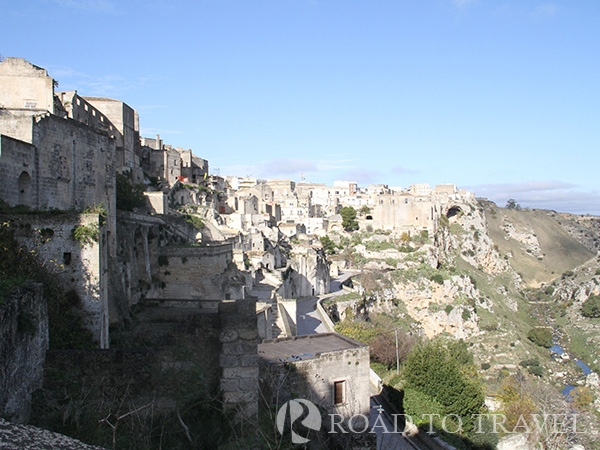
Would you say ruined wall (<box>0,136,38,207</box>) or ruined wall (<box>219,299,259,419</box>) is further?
ruined wall (<box>0,136,38,207</box>)

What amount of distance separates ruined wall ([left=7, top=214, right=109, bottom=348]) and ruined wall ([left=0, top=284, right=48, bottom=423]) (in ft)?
7.67

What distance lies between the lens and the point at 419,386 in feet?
77.9

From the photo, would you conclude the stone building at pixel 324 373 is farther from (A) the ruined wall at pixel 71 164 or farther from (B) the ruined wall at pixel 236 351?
(A) the ruined wall at pixel 71 164

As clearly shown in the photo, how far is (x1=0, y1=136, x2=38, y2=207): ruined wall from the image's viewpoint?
14.6 m

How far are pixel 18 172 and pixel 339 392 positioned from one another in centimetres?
1188

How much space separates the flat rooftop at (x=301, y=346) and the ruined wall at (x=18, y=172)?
8.52m

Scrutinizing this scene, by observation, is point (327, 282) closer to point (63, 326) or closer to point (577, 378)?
point (577, 378)

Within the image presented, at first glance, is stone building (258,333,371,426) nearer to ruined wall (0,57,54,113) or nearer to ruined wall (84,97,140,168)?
ruined wall (0,57,54,113)

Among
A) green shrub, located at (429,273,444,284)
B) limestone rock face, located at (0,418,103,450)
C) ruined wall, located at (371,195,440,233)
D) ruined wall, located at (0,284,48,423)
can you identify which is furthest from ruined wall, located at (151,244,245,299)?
ruined wall, located at (371,195,440,233)

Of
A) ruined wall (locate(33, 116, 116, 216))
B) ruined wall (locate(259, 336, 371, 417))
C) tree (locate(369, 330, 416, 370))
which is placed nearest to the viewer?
ruined wall (locate(259, 336, 371, 417))

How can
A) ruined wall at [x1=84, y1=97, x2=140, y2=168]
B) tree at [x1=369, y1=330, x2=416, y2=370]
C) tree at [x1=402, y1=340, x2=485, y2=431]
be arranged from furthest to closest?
1. ruined wall at [x1=84, y1=97, x2=140, y2=168]
2. tree at [x1=369, y1=330, x2=416, y2=370]
3. tree at [x1=402, y1=340, x2=485, y2=431]

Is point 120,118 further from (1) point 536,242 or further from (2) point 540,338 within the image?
(1) point 536,242

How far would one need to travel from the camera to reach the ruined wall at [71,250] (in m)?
11.9

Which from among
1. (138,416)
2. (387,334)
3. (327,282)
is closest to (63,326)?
(138,416)
